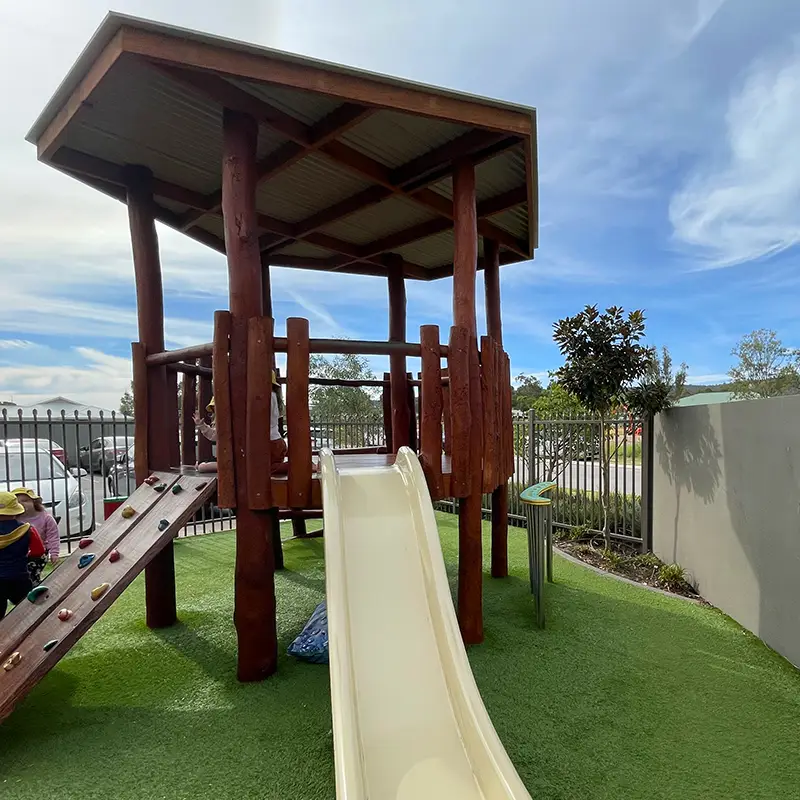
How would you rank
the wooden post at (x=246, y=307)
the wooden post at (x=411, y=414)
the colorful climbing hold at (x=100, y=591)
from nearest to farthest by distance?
the colorful climbing hold at (x=100, y=591)
the wooden post at (x=246, y=307)
the wooden post at (x=411, y=414)

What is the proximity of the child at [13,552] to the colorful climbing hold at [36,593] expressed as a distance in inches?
11.9

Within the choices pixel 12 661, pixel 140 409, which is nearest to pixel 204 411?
→ pixel 140 409

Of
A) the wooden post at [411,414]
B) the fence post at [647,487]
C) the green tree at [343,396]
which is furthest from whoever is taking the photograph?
the green tree at [343,396]

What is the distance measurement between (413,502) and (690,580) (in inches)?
172

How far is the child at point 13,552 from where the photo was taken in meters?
3.98

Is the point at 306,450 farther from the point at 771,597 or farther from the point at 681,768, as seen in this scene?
the point at 771,597

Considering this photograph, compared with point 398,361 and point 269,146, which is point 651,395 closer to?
point 398,361

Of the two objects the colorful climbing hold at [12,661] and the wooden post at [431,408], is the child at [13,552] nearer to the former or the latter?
the colorful climbing hold at [12,661]

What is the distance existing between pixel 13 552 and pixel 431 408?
3397 mm

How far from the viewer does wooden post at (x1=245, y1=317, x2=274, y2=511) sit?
3.58m

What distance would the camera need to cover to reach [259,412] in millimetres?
3586

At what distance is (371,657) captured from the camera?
273 centimetres

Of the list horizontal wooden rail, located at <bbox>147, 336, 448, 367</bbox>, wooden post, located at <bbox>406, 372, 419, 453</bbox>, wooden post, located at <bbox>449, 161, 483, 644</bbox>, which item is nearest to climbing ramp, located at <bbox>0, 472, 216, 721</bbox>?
horizontal wooden rail, located at <bbox>147, 336, 448, 367</bbox>

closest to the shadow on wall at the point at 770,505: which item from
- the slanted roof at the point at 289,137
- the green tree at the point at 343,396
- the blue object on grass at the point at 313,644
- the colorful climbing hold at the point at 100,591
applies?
the slanted roof at the point at 289,137
